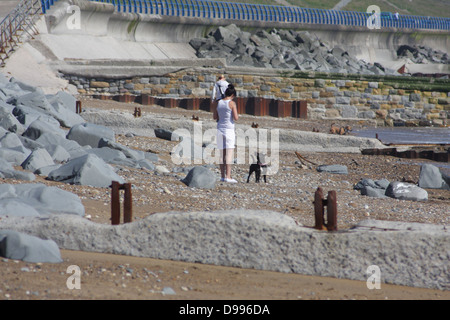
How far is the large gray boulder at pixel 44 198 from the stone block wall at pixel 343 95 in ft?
45.7

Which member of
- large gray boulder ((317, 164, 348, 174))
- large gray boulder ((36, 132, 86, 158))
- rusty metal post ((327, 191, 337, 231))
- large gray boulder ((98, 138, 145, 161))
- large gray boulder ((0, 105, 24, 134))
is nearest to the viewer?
rusty metal post ((327, 191, 337, 231))

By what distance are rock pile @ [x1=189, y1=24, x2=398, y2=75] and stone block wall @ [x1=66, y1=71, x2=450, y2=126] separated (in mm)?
5059

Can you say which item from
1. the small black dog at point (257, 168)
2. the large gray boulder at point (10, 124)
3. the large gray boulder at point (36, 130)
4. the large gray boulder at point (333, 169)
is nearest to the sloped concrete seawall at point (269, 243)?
the small black dog at point (257, 168)

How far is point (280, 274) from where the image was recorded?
4.64 meters

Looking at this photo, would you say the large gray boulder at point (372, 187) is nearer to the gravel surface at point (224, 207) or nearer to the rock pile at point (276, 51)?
the gravel surface at point (224, 207)

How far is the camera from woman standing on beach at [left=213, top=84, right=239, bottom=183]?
27.5ft

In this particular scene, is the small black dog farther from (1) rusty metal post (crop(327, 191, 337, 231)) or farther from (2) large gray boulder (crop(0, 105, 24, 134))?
(1) rusty metal post (crop(327, 191, 337, 231))

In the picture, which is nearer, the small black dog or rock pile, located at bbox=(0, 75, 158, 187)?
rock pile, located at bbox=(0, 75, 158, 187)

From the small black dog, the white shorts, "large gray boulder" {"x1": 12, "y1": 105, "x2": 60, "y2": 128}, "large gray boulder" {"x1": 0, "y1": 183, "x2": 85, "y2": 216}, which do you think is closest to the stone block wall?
"large gray boulder" {"x1": 12, "y1": 105, "x2": 60, "y2": 128}

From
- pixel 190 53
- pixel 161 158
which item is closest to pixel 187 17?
pixel 190 53

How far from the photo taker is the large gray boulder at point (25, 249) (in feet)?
14.5

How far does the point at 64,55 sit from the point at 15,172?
1290 cm
